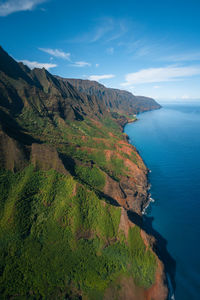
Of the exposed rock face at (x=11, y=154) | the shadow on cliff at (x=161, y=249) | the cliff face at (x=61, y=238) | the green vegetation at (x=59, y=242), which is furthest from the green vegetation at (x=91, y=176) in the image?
the exposed rock face at (x=11, y=154)

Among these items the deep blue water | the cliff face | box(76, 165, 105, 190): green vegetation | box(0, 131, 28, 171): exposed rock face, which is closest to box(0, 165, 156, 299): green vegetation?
the cliff face

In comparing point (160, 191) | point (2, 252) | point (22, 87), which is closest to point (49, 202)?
point (2, 252)

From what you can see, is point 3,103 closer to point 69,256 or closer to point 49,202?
point 49,202

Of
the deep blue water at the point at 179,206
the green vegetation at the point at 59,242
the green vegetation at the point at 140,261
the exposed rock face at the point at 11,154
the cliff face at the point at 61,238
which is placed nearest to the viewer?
the green vegetation at the point at 59,242

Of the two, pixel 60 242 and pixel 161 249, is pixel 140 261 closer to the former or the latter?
pixel 161 249

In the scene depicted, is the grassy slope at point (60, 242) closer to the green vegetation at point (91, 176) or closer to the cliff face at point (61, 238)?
the cliff face at point (61, 238)

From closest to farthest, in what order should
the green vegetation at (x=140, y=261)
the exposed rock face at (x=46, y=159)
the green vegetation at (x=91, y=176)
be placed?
the green vegetation at (x=140, y=261) → the exposed rock face at (x=46, y=159) → the green vegetation at (x=91, y=176)

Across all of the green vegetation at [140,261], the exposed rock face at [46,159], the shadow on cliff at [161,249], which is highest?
the exposed rock face at [46,159]
